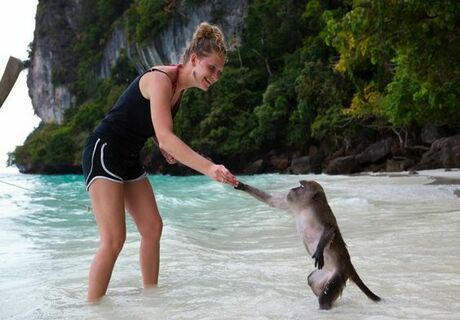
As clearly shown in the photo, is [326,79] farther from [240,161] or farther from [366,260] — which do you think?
[366,260]

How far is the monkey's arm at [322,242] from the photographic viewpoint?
2.24 m

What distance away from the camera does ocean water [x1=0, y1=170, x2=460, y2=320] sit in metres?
2.64

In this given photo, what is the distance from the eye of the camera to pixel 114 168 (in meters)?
2.95

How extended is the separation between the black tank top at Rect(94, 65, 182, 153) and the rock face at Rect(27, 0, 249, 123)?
36.9m

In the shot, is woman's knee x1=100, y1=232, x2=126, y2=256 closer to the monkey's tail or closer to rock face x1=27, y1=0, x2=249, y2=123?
the monkey's tail

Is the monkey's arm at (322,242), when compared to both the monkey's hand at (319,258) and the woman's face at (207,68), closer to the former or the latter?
the monkey's hand at (319,258)

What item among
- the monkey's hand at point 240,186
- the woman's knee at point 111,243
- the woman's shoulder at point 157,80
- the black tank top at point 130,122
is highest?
the woman's shoulder at point 157,80

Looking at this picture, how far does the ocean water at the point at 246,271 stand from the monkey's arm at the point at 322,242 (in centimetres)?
29

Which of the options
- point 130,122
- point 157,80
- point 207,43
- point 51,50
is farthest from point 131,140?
point 51,50

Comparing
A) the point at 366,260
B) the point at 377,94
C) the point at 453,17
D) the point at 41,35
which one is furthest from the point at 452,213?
the point at 41,35

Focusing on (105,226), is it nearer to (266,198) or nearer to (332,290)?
(266,198)

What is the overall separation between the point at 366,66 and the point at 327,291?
25.9 metres

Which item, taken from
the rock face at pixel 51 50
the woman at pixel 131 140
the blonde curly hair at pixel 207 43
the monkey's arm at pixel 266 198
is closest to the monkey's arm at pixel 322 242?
the monkey's arm at pixel 266 198

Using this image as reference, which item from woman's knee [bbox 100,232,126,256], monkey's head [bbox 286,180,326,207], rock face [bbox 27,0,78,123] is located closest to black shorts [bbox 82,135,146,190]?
woman's knee [bbox 100,232,126,256]
